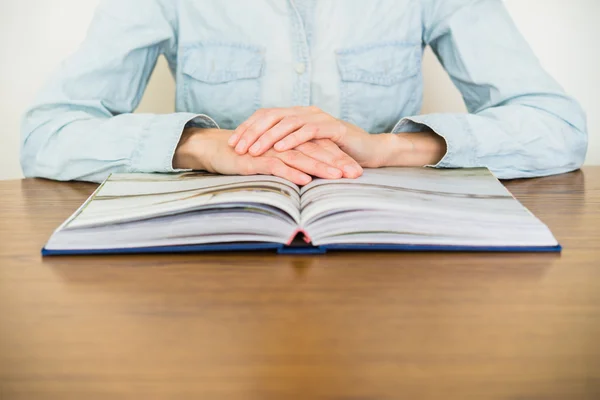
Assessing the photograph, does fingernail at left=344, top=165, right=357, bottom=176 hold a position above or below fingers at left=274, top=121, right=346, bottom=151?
below

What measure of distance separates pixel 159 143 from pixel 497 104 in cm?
64

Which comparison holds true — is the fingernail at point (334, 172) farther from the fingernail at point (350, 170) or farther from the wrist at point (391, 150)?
the wrist at point (391, 150)

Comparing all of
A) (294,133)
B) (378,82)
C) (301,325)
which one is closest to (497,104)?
(378,82)

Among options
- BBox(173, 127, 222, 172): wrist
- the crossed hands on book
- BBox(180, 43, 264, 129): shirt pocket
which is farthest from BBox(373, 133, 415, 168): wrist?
BBox(180, 43, 264, 129): shirt pocket

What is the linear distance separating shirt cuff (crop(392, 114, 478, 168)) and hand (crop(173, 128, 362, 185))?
0.61 feet

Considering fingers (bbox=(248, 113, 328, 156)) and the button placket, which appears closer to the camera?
fingers (bbox=(248, 113, 328, 156))

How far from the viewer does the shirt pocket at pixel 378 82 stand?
1.34m

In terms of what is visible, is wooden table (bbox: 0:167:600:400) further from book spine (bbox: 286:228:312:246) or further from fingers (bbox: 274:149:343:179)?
fingers (bbox: 274:149:343:179)

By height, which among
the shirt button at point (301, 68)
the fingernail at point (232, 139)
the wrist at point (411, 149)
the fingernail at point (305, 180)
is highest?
the shirt button at point (301, 68)

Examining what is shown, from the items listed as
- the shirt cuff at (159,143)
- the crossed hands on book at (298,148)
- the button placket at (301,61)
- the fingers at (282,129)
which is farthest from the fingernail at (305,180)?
the button placket at (301,61)

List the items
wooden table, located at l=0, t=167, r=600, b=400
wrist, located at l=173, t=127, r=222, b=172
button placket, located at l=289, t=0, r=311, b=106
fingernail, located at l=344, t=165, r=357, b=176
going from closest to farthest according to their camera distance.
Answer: wooden table, located at l=0, t=167, r=600, b=400 → fingernail, located at l=344, t=165, r=357, b=176 → wrist, located at l=173, t=127, r=222, b=172 → button placket, located at l=289, t=0, r=311, b=106

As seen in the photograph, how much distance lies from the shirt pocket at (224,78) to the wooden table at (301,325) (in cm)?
68

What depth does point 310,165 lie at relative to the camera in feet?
2.86

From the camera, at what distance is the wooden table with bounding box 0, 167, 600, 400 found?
17.4 inches
